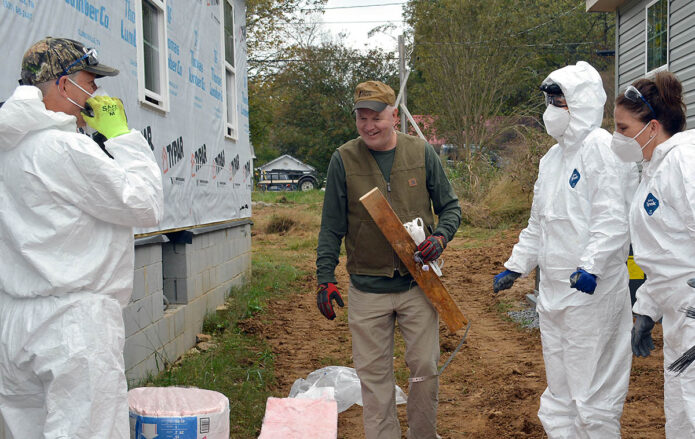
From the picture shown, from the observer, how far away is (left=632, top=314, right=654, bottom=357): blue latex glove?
312 cm

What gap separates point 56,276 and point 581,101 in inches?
112

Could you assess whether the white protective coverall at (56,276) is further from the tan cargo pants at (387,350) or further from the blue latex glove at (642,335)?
the blue latex glove at (642,335)

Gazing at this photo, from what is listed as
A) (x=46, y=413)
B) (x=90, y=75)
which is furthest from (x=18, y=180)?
(x=46, y=413)

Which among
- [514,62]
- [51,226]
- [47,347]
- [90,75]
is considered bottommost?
[47,347]

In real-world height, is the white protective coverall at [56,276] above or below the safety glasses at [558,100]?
below

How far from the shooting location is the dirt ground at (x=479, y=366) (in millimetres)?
4652

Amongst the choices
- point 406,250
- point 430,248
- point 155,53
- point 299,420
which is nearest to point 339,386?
point 299,420

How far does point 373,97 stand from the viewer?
147 inches

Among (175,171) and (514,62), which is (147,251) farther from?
(514,62)

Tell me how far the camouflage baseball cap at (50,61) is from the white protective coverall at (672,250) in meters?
2.61

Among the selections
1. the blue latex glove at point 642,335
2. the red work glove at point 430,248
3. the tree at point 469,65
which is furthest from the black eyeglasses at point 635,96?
the tree at point 469,65

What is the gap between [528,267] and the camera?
405cm

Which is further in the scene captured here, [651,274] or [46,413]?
[651,274]

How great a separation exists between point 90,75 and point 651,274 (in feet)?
8.88
